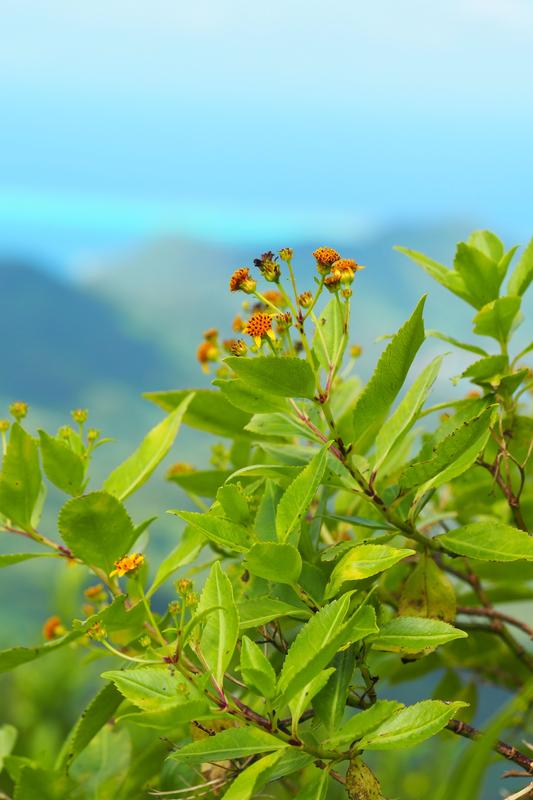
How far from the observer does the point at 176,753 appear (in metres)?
0.85

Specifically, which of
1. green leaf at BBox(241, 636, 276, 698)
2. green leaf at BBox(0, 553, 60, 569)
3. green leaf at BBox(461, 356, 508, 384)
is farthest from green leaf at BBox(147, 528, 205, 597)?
green leaf at BBox(461, 356, 508, 384)

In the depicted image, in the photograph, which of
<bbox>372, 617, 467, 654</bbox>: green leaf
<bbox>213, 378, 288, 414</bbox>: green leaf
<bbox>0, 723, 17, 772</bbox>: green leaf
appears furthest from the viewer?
<bbox>0, 723, 17, 772</bbox>: green leaf

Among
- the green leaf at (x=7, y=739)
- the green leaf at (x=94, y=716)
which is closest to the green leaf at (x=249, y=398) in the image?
the green leaf at (x=94, y=716)

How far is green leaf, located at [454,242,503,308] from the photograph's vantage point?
4.09 feet

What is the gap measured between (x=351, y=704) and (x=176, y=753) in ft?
0.73

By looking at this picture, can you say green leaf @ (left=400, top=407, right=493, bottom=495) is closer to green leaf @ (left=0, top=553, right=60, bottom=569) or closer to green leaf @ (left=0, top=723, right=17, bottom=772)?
green leaf @ (left=0, top=553, right=60, bottom=569)

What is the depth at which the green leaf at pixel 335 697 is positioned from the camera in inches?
35.5

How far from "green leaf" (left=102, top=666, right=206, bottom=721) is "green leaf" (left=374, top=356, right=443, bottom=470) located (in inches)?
12.3

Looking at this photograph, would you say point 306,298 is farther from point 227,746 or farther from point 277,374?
point 227,746

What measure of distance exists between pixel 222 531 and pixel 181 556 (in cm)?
20

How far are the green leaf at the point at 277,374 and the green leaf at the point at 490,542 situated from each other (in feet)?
0.74

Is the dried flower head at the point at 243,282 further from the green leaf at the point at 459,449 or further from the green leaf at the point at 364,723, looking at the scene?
the green leaf at the point at 364,723


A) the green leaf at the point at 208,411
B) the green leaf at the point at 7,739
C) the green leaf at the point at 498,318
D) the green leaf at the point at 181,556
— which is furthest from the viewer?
the green leaf at the point at 7,739

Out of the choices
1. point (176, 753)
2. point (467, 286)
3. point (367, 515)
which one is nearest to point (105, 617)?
point (176, 753)
